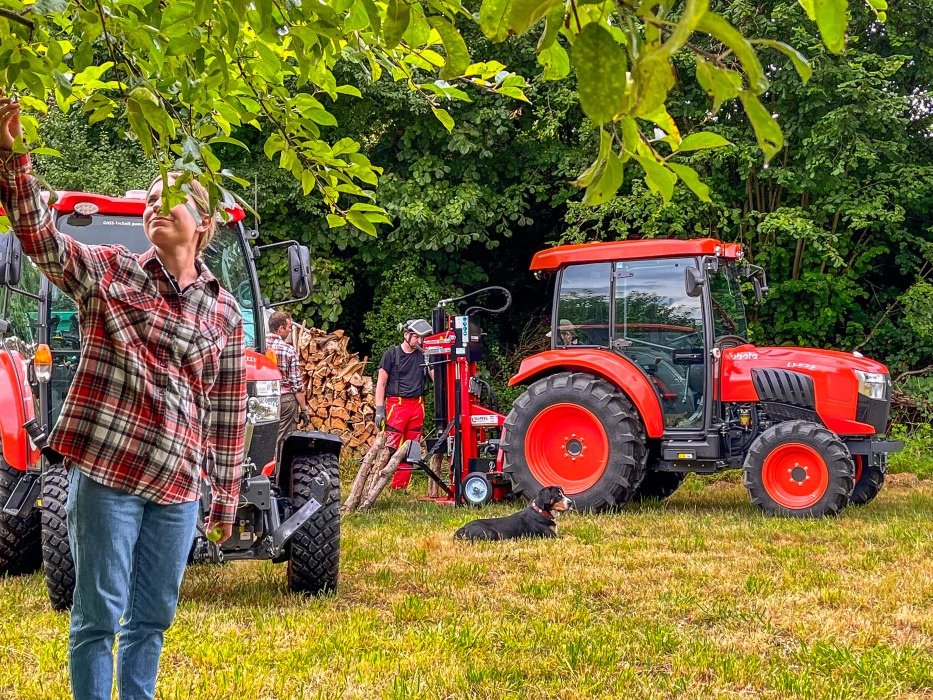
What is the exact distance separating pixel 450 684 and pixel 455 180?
9.91 meters

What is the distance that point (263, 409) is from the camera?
508cm

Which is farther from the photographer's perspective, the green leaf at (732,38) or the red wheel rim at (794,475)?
the red wheel rim at (794,475)

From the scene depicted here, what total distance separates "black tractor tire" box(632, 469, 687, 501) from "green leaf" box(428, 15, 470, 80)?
801 cm

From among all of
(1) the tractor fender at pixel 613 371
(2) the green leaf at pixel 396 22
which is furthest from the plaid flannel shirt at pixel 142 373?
(1) the tractor fender at pixel 613 371

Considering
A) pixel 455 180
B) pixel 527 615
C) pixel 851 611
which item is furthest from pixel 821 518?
pixel 455 180

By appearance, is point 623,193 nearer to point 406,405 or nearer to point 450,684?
point 406,405

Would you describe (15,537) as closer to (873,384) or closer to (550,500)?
(550,500)

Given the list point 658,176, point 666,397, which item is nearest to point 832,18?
point 658,176

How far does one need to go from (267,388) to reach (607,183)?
4.11 m

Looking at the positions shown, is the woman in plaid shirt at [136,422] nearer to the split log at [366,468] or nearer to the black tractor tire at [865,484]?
the split log at [366,468]

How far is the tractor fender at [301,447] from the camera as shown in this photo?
5281 millimetres

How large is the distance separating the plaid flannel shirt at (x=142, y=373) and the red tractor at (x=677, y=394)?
548 centimetres

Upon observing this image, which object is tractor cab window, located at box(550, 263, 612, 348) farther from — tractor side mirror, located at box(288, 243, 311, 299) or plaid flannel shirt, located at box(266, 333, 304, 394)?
tractor side mirror, located at box(288, 243, 311, 299)

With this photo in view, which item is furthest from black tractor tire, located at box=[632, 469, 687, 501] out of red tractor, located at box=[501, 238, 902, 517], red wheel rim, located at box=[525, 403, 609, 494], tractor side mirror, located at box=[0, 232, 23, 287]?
tractor side mirror, located at box=[0, 232, 23, 287]
